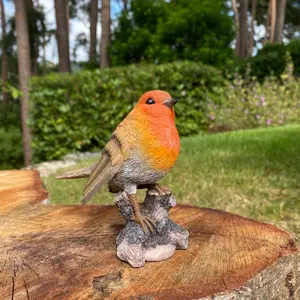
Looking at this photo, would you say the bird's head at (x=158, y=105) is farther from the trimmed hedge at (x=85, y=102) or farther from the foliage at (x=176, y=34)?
the foliage at (x=176, y=34)

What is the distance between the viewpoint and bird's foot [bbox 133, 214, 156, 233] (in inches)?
59.6

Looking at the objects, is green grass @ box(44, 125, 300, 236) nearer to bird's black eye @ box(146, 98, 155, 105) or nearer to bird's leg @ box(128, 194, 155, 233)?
bird's leg @ box(128, 194, 155, 233)

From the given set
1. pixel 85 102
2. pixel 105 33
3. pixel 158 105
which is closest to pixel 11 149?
pixel 85 102

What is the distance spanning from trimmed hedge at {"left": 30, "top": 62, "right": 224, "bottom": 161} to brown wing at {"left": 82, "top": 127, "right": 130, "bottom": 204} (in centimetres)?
493

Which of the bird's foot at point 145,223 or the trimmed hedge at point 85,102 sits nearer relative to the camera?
the bird's foot at point 145,223

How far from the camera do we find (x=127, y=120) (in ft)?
5.20

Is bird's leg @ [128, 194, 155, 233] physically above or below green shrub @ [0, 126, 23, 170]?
above

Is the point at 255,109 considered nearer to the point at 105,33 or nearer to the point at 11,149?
the point at 105,33

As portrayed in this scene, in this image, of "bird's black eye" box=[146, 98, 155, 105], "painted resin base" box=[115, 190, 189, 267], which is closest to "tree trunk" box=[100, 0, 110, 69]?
"bird's black eye" box=[146, 98, 155, 105]

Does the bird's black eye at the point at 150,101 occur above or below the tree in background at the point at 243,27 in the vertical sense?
below

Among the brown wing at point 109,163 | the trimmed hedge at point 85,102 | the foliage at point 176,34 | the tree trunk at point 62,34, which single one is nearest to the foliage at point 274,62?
the foliage at point 176,34

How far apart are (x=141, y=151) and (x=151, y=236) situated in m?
0.37

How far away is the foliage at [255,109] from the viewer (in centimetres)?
763

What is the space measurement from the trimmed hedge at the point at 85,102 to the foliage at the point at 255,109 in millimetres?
1129
